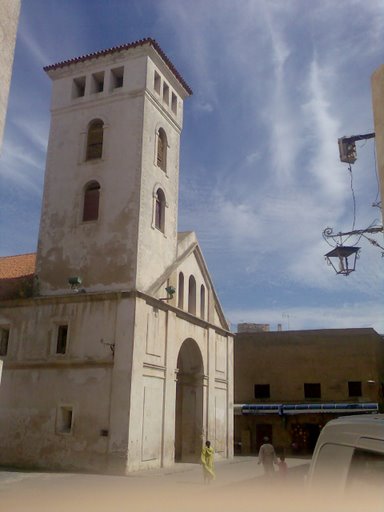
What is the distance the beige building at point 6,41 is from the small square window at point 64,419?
17.1 m

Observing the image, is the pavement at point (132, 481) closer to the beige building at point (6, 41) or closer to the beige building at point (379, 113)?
the beige building at point (379, 113)

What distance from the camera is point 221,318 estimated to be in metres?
28.6

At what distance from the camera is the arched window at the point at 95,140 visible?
80.5ft

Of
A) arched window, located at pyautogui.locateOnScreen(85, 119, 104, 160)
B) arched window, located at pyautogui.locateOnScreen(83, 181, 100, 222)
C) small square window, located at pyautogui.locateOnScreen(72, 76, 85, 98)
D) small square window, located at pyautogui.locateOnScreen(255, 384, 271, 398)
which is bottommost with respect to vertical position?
small square window, located at pyautogui.locateOnScreen(255, 384, 271, 398)

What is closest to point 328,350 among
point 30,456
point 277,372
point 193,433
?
point 277,372

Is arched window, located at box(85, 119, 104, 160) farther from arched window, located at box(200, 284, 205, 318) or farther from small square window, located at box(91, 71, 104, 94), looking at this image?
arched window, located at box(200, 284, 205, 318)

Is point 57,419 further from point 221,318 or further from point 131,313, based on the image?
point 221,318

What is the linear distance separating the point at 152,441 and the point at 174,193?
11.8 metres

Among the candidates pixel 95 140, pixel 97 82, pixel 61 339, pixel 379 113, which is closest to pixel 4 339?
pixel 61 339

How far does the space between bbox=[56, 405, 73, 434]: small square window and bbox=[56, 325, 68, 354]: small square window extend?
2221 mm

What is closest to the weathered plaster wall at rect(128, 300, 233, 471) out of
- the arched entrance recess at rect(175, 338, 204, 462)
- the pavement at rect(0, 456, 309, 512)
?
the arched entrance recess at rect(175, 338, 204, 462)

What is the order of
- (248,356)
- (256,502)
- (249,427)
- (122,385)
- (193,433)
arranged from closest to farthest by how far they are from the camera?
1. (256,502)
2. (122,385)
3. (193,433)
4. (249,427)
5. (248,356)

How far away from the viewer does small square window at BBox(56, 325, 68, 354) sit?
2098cm

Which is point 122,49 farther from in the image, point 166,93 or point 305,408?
point 305,408
